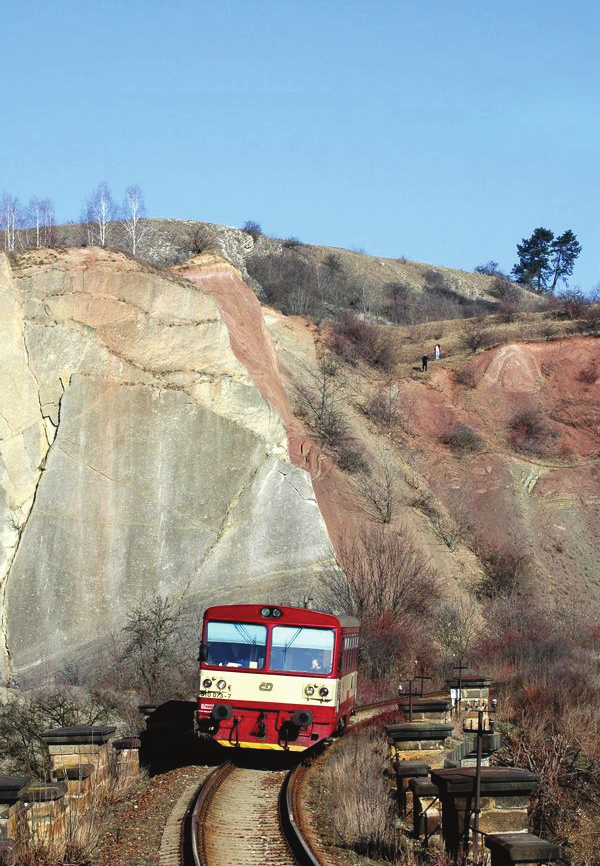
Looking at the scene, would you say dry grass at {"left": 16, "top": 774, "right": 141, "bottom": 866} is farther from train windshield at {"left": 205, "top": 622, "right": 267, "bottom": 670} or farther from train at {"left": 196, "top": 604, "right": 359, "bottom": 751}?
train windshield at {"left": 205, "top": 622, "right": 267, "bottom": 670}

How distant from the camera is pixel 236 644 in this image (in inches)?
702

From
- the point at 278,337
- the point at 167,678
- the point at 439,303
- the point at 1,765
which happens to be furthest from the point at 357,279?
the point at 1,765

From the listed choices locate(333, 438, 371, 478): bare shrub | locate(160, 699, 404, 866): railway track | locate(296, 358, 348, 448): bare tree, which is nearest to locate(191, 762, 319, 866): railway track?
locate(160, 699, 404, 866): railway track

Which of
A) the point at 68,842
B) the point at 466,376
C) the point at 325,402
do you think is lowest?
the point at 68,842

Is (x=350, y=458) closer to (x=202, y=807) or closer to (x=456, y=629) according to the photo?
(x=456, y=629)

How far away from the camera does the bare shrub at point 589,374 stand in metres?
57.1

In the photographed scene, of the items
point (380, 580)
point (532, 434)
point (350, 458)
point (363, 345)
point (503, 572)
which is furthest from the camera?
point (363, 345)

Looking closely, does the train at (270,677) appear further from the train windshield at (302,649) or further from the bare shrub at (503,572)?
the bare shrub at (503,572)

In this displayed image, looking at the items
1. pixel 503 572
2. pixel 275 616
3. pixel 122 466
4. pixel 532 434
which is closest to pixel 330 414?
pixel 503 572

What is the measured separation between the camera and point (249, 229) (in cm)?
10581

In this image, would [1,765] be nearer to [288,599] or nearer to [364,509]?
[288,599]

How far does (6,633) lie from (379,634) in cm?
1124

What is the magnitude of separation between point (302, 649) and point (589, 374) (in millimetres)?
43347

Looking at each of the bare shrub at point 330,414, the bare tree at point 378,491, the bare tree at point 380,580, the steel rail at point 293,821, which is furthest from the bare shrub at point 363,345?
the steel rail at point 293,821
